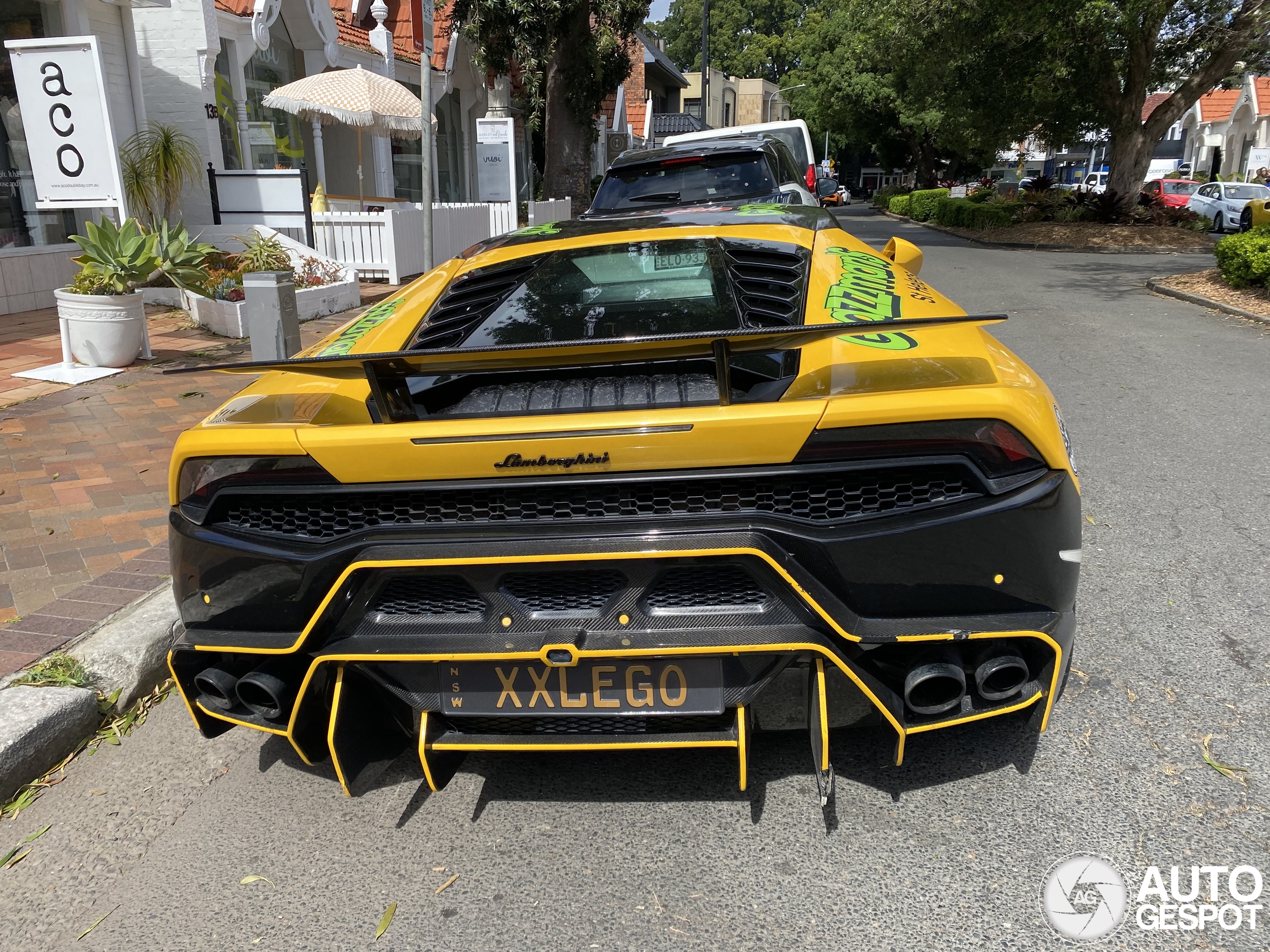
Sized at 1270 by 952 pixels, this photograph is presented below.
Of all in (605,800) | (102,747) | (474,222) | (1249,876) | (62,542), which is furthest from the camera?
(474,222)

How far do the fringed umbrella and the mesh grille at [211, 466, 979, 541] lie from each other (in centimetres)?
1216

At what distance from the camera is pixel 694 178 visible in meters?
7.11

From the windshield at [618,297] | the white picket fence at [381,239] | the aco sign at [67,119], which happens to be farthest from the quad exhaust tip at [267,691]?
the white picket fence at [381,239]

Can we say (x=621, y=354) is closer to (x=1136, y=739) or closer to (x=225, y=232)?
(x=1136, y=739)

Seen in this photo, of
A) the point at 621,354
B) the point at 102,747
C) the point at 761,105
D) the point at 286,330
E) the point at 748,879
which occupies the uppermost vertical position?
the point at 761,105

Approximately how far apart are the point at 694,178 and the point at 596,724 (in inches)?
222

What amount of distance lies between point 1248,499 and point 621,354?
398 centimetres

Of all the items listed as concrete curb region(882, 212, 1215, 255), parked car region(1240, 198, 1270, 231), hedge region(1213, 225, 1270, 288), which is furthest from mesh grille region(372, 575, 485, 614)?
parked car region(1240, 198, 1270, 231)

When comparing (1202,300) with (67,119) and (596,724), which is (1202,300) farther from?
(67,119)

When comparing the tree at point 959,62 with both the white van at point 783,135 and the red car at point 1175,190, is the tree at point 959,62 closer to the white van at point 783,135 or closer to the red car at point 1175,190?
the red car at point 1175,190

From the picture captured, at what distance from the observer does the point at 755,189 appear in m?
6.92

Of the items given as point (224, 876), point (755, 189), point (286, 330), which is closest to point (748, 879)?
point (224, 876)

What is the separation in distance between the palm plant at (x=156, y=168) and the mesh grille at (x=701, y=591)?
10423 mm

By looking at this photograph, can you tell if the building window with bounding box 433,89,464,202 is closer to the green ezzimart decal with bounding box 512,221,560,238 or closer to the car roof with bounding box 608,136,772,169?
the car roof with bounding box 608,136,772,169
